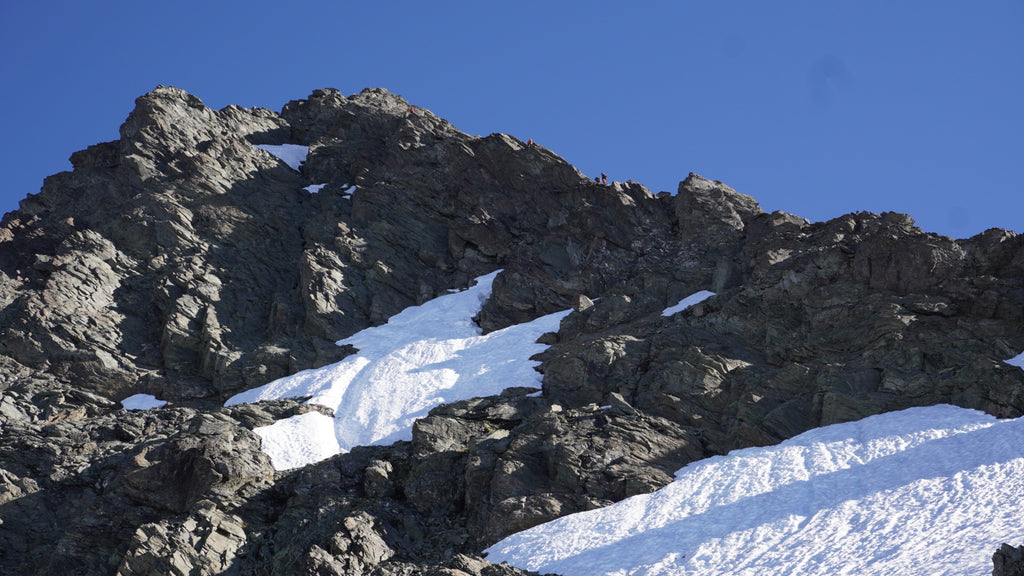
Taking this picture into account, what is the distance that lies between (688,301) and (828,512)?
18.0m

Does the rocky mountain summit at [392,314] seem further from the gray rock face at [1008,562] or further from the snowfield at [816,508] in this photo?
the snowfield at [816,508]

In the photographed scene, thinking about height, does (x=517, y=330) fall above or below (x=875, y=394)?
above

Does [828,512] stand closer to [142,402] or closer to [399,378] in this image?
[399,378]

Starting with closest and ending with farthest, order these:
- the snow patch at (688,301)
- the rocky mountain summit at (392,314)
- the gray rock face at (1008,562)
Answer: the gray rock face at (1008,562) → the rocky mountain summit at (392,314) → the snow patch at (688,301)

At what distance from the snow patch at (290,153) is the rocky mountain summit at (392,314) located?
0.98 metres

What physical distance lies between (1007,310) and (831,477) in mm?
11733

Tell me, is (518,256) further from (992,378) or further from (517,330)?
(992,378)

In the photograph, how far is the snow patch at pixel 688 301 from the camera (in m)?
47.0

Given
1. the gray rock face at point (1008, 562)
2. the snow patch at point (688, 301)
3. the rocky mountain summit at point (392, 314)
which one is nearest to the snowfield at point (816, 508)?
the rocky mountain summit at point (392, 314)

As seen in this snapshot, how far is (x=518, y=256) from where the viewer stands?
5581cm

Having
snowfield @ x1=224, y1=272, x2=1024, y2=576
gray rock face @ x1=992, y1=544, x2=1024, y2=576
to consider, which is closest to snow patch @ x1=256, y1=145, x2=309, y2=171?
snowfield @ x1=224, y1=272, x2=1024, y2=576


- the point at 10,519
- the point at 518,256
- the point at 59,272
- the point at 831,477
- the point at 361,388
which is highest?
the point at 59,272

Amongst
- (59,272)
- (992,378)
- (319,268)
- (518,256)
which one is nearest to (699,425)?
(992,378)

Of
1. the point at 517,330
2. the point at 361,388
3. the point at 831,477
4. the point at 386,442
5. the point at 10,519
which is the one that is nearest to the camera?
the point at 831,477
